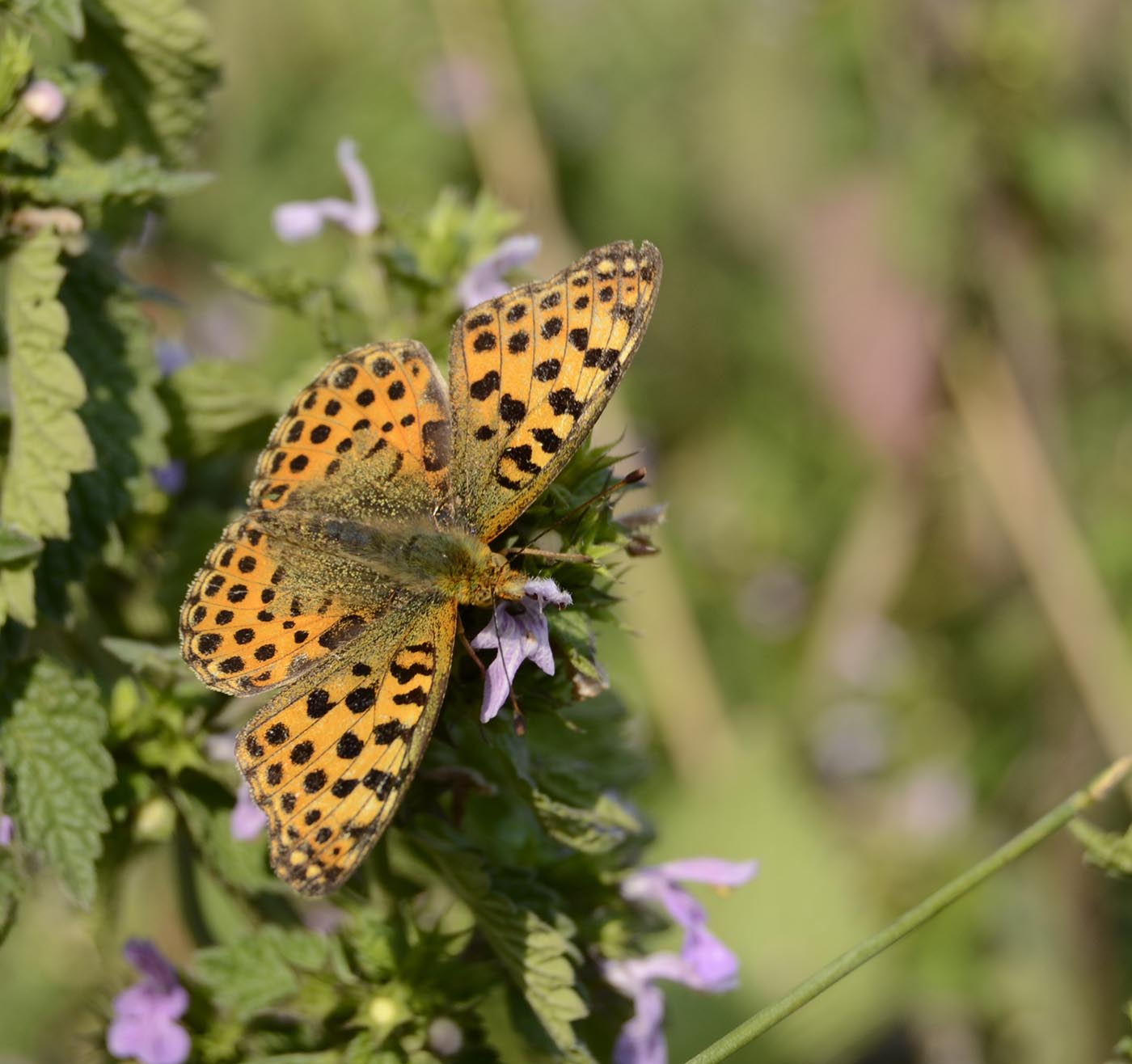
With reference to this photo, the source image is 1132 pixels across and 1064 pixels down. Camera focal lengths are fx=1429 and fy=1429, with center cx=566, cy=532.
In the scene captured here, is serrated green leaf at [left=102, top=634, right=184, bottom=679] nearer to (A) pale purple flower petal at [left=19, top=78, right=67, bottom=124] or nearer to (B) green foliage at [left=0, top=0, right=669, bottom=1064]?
(B) green foliage at [left=0, top=0, right=669, bottom=1064]

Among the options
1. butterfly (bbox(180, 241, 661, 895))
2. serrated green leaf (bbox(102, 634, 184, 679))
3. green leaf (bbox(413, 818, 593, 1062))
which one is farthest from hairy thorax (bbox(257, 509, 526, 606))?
green leaf (bbox(413, 818, 593, 1062))

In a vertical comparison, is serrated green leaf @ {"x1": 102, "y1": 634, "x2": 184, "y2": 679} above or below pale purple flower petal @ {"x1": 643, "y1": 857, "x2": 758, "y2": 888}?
above

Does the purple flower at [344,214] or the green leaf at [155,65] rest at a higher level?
the green leaf at [155,65]

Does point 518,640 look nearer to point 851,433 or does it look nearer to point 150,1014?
point 150,1014

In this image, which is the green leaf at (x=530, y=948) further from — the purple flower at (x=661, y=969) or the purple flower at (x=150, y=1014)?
the purple flower at (x=150, y=1014)

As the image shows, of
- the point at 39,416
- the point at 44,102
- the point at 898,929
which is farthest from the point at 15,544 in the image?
the point at 898,929

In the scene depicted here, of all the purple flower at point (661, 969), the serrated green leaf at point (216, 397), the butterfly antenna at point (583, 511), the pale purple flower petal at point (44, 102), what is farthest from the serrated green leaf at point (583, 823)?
the pale purple flower petal at point (44, 102)

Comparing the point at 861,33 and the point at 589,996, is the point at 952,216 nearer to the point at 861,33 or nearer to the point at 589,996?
the point at 861,33
